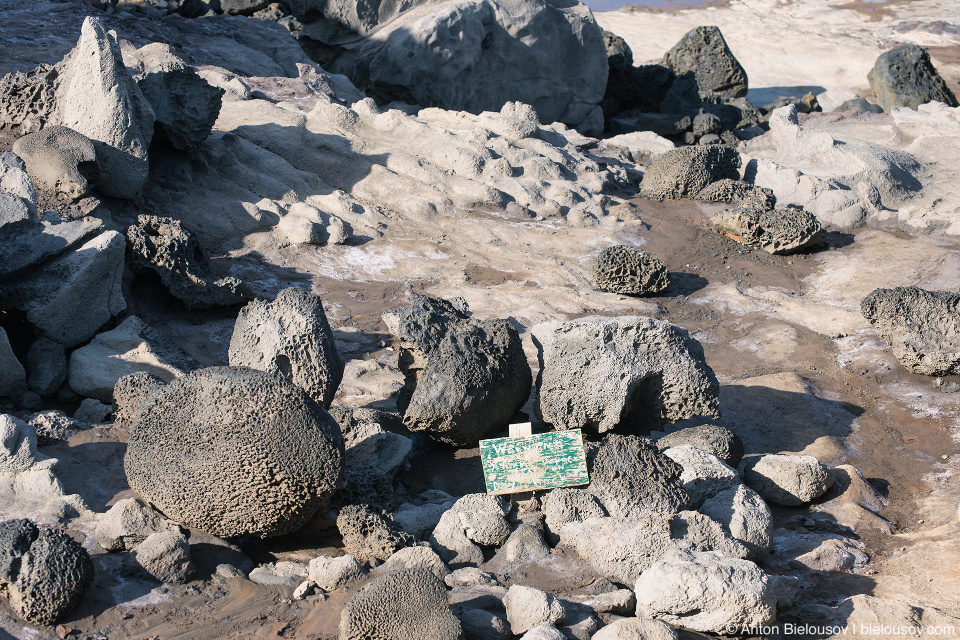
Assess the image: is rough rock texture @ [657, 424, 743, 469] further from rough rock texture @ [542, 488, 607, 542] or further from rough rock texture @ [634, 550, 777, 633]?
rough rock texture @ [634, 550, 777, 633]

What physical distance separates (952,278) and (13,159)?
833 cm

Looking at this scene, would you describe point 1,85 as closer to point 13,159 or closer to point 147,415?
point 13,159

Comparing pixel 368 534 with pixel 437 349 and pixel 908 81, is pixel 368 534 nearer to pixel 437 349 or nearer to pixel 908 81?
pixel 437 349

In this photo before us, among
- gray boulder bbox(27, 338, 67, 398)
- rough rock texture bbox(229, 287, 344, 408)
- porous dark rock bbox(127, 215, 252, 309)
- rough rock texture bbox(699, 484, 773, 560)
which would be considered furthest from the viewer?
porous dark rock bbox(127, 215, 252, 309)

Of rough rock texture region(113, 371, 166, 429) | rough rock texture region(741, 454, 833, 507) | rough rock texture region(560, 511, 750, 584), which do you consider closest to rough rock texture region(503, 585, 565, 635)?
rough rock texture region(560, 511, 750, 584)

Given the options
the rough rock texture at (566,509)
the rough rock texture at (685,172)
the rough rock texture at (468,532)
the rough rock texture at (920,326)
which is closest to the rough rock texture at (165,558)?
the rough rock texture at (468,532)

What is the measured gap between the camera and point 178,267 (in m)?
6.89

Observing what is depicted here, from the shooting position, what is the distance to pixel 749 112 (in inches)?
621

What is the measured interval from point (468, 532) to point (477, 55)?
1099cm

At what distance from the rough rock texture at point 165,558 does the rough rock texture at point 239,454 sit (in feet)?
0.72

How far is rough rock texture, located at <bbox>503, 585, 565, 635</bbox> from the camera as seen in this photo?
10.8 feet

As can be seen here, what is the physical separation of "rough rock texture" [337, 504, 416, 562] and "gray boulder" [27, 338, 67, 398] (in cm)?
257

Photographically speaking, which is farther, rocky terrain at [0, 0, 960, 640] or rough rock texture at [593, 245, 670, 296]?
rough rock texture at [593, 245, 670, 296]

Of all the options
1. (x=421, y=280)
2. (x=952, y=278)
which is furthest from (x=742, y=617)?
Result: (x=952, y=278)
